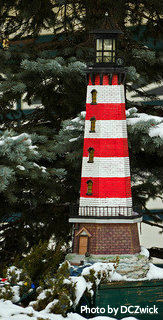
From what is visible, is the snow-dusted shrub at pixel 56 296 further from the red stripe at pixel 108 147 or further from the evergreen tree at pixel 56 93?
the evergreen tree at pixel 56 93

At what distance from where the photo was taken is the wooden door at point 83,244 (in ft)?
20.2

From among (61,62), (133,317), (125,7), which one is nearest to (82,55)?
(61,62)

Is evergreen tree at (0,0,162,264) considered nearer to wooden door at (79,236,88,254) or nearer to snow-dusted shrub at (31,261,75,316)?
wooden door at (79,236,88,254)

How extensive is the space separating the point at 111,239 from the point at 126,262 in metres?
0.31

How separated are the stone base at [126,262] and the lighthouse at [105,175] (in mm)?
68

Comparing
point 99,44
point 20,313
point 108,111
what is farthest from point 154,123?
point 20,313

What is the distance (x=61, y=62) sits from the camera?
771 centimetres

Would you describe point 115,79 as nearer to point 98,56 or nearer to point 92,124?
point 98,56

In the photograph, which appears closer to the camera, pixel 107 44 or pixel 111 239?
pixel 111 239

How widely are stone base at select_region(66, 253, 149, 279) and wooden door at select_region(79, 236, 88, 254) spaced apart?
0.24ft

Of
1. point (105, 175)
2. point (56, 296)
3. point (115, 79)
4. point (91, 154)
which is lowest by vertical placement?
point (56, 296)

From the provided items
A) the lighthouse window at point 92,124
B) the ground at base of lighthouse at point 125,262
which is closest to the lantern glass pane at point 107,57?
the lighthouse window at point 92,124

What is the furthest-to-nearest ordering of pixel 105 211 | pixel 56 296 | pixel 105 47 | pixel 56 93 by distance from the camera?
pixel 56 93
pixel 105 47
pixel 105 211
pixel 56 296

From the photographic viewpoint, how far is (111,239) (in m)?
6.11
